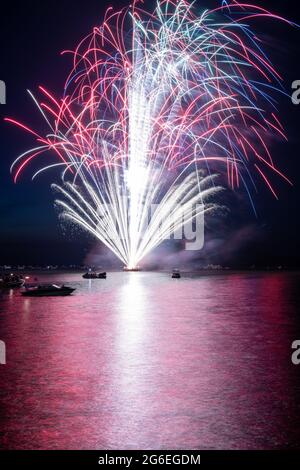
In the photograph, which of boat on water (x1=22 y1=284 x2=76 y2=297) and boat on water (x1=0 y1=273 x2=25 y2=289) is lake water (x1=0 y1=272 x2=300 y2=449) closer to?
boat on water (x1=22 y1=284 x2=76 y2=297)

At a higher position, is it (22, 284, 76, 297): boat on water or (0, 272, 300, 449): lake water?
(0, 272, 300, 449): lake water

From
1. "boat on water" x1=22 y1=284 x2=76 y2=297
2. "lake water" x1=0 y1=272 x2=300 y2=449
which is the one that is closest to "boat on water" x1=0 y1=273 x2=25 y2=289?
"boat on water" x1=22 y1=284 x2=76 y2=297

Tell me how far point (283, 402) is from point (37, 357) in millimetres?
11746

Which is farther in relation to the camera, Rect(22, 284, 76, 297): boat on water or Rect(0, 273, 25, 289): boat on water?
Rect(0, 273, 25, 289): boat on water

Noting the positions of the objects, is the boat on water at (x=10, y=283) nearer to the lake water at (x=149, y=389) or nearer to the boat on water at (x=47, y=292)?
the boat on water at (x=47, y=292)

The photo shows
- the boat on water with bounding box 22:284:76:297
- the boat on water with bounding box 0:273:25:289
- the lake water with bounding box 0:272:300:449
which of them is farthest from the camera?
the boat on water with bounding box 0:273:25:289

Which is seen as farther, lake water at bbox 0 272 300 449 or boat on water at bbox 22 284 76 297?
boat on water at bbox 22 284 76 297

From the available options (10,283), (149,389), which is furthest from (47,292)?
(149,389)

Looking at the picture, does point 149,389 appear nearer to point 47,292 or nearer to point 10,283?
point 47,292

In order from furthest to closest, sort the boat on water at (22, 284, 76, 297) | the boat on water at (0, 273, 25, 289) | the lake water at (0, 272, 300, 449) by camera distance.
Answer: the boat on water at (0, 273, 25, 289) < the boat on water at (22, 284, 76, 297) < the lake water at (0, 272, 300, 449)

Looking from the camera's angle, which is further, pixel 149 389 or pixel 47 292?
pixel 47 292

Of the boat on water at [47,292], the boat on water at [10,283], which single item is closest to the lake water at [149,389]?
the boat on water at [47,292]

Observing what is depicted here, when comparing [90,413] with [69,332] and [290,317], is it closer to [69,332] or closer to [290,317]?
[69,332]
